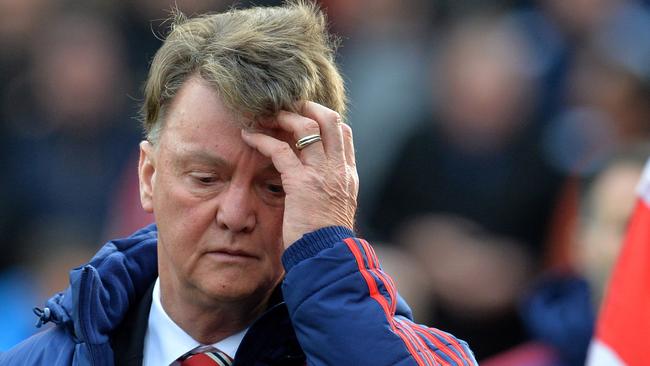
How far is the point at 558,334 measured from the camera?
3951 mm

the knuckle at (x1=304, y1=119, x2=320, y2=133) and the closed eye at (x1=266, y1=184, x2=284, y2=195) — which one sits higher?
the knuckle at (x1=304, y1=119, x2=320, y2=133)

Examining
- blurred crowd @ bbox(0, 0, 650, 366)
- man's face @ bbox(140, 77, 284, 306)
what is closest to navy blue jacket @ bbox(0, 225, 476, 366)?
man's face @ bbox(140, 77, 284, 306)

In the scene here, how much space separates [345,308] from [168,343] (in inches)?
Answer: 19.8

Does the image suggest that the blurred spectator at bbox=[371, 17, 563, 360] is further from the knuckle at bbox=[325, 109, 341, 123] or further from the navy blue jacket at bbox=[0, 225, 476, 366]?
the knuckle at bbox=[325, 109, 341, 123]

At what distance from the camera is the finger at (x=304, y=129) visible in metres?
2.38

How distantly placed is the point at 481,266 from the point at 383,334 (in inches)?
103

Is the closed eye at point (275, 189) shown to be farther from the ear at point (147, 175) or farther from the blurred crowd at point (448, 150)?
→ the blurred crowd at point (448, 150)

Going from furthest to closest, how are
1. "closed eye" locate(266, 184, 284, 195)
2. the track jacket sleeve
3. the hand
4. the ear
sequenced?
the ear
"closed eye" locate(266, 184, 284, 195)
the hand
the track jacket sleeve

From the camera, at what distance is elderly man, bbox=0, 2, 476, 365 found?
7.50 ft

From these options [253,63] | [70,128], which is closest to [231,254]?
[253,63]

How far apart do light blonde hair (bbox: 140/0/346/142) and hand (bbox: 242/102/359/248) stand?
0.17 feet

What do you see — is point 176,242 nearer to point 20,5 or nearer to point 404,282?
point 404,282

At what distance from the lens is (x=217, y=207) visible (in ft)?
7.96

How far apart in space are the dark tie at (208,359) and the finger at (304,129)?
0.47 metres
